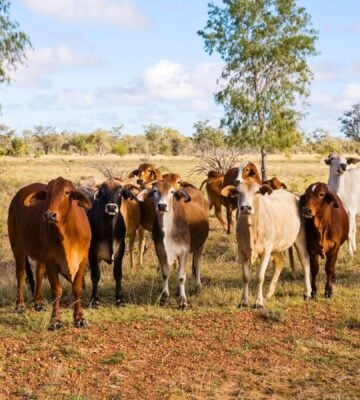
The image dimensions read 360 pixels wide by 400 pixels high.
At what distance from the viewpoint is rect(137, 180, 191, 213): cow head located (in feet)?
27.8

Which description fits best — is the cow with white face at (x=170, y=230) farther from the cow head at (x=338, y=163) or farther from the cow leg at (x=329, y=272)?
the cow head at (x=338, y=163)

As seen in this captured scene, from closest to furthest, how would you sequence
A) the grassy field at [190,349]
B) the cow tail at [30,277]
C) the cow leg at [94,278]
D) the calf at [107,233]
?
the grassy field at [190,349] → the cow leg at [94,278] → the calf at [107,233] → the cow tail at [30,277]

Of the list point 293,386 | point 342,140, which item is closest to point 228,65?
point 293,386

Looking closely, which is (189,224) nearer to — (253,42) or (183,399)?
(183,399)

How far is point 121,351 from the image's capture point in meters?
6.59

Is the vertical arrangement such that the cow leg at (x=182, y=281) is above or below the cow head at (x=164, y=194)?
below

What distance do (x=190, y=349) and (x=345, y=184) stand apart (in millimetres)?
7451

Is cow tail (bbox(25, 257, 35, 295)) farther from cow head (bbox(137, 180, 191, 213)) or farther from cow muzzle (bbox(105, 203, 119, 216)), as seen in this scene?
cow head (bbox(137, 180, 191, 213))

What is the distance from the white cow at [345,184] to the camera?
12.8 metres

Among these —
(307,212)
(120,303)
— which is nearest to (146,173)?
(120,303)

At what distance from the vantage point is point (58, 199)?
23.4 ft

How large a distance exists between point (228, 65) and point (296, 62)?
272 centimetres

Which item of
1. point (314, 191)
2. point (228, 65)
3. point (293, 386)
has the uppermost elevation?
point (228, 65)

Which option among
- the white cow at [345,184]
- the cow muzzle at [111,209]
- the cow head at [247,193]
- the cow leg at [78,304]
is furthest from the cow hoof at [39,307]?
the white cow at [345,184]
